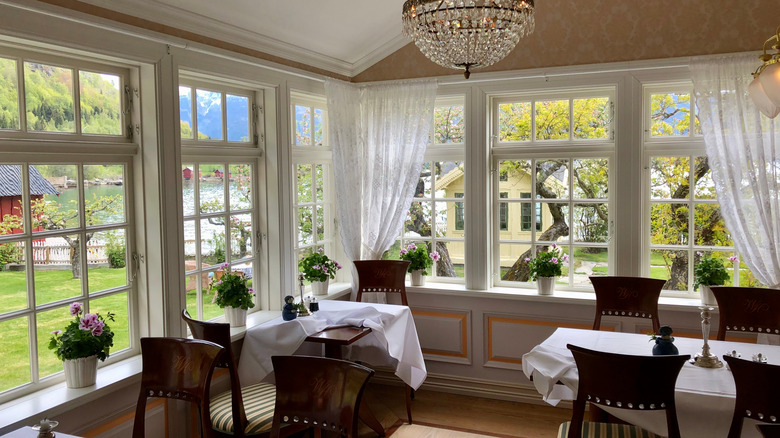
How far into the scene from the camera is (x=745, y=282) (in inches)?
167

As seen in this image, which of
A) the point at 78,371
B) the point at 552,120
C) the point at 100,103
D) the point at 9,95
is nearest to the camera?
the point at 9,95

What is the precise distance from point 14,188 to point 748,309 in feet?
12.6

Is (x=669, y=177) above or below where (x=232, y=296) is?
above

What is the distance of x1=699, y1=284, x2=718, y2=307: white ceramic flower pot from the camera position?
4129 mm

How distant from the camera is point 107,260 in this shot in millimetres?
3240

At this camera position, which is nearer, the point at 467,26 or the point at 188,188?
Answer: the point at 467,26

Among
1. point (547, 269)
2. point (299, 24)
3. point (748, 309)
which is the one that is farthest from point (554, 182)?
point (299, 24)

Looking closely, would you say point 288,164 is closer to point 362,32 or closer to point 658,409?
point 362,32

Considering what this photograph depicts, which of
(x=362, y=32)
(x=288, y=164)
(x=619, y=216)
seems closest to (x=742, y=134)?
(x=619, y=216)

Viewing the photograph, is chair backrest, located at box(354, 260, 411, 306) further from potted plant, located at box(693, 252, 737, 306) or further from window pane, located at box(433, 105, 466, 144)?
potted plant, located at box(693, 252, 737, 306)

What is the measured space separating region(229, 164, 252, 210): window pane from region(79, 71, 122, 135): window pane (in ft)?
3.06

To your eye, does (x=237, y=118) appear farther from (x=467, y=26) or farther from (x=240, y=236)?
(x=467, y=26)

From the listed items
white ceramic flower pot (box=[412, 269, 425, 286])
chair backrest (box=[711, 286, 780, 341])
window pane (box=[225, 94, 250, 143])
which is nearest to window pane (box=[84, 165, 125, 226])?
window pane (box=[225, 94, 250, 143])

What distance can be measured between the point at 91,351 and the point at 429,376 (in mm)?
2728
